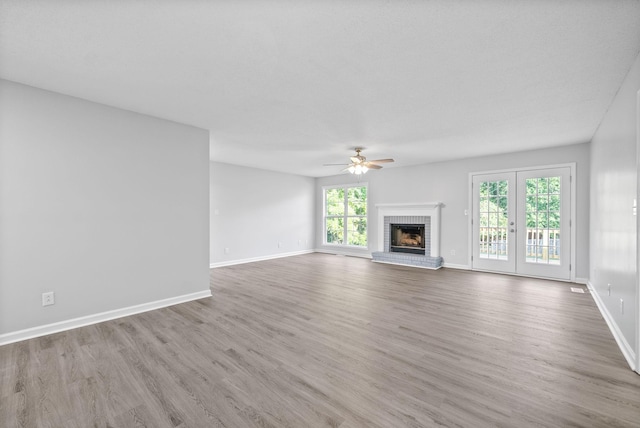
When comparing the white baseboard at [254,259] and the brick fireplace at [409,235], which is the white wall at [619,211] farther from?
the white baseboard at [254,259]

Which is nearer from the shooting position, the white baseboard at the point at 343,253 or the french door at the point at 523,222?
the french door at the point at 523,222

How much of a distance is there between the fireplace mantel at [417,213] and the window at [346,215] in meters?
0.64

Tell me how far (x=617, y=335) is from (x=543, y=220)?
3.01m

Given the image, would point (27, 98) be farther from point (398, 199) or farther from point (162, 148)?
point (398, 199)

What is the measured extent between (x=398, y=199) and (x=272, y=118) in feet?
14.7

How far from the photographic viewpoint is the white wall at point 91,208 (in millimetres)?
2639

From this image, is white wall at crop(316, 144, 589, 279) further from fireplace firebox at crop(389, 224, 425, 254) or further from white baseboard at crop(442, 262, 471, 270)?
fireplace firebox at crop(389, 224, 425, 254)

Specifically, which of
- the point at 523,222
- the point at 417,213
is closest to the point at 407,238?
the point at 417,213

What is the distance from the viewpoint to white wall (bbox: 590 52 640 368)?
2270 millimetres

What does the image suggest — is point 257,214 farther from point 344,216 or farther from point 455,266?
point 455,266

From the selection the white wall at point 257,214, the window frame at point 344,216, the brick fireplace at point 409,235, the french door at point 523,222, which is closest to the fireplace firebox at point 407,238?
the brick fireplace at point 409,235

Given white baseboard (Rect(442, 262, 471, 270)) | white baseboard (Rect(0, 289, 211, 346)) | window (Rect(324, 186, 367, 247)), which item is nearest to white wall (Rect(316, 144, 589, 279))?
white baseboard (Rect(442, 262, 471, 270))

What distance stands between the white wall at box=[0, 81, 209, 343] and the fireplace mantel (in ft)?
15.4

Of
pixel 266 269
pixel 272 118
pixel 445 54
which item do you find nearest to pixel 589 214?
pixel 445 54
